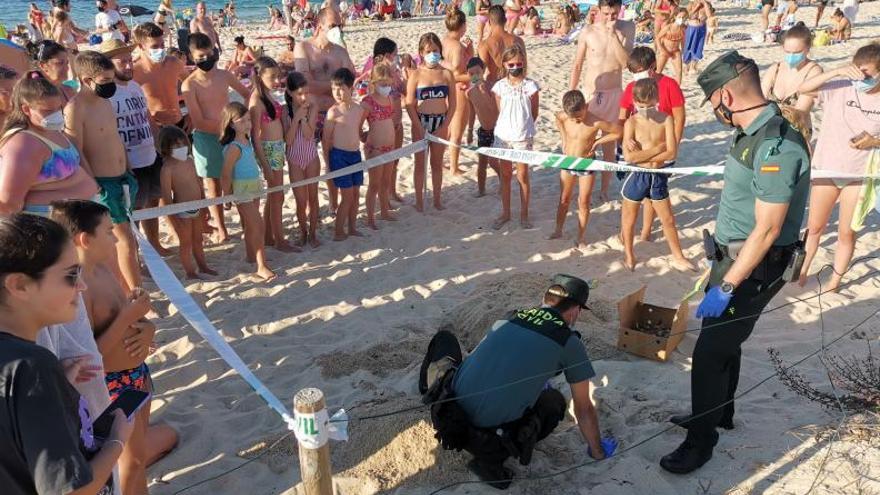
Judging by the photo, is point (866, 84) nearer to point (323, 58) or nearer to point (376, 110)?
point (376, 110)

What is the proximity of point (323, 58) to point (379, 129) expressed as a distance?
1012 mm

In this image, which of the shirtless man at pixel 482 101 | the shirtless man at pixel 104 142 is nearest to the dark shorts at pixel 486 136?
the shirtless man at pixel 482 101

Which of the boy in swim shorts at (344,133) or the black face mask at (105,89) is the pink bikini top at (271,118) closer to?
the boy in swim shorts at (344,133)

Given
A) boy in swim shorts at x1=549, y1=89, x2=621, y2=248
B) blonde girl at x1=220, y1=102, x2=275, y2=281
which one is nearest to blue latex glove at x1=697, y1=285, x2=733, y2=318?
boy in swim shorts at x1=549, y1=89, x2=621, y2=248

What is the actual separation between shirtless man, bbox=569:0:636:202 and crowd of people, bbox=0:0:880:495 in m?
0.02

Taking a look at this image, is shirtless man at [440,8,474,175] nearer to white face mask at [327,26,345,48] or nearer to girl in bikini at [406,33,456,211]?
girl in bikini at [406,33,456,211]

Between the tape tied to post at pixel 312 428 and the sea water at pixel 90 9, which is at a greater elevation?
the sea water at pixel 90 9

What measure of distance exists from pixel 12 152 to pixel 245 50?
398 inches

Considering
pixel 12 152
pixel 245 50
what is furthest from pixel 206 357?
pixel 245 50

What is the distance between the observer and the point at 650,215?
635cm

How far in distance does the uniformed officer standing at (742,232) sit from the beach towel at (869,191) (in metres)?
2.20

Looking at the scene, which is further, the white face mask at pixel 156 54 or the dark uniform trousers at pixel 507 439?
the white face mask at pixel 156 54

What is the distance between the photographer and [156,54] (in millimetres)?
6312

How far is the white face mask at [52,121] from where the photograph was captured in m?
3.95
